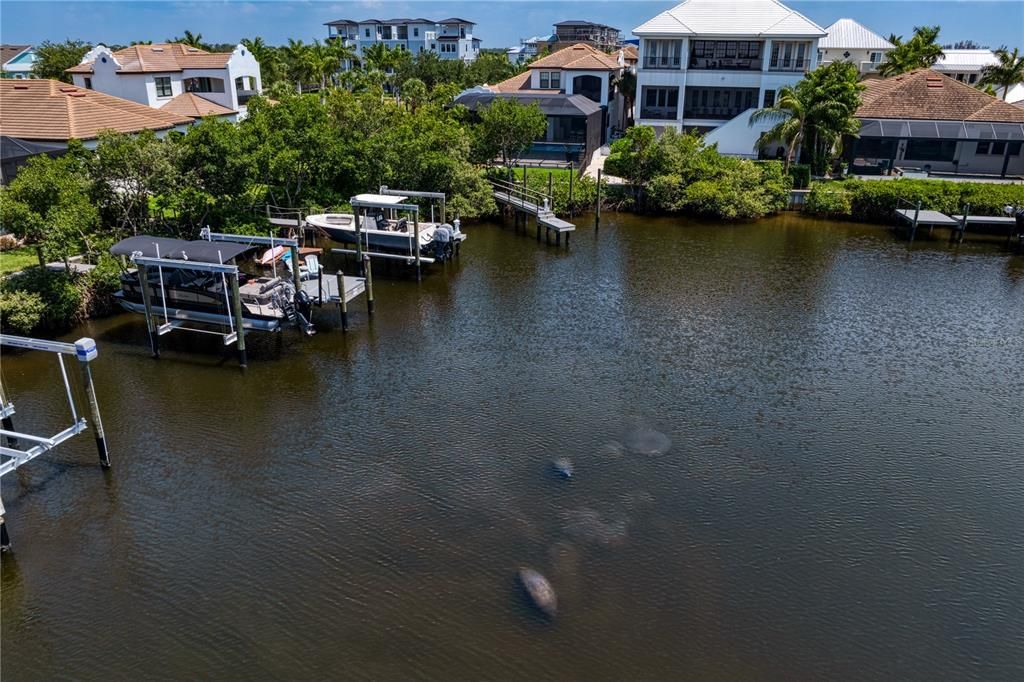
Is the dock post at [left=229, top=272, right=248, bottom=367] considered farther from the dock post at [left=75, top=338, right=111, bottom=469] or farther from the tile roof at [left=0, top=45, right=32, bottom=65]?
the tile roof at [left=0, top=45, right=32, bottom=65]

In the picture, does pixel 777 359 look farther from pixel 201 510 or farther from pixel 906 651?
pixel 201 510

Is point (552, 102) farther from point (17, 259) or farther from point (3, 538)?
point (3, 538)

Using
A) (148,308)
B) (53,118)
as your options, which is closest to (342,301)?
(148,308)

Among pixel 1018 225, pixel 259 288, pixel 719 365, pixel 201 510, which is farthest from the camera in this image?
pixel 1018 225

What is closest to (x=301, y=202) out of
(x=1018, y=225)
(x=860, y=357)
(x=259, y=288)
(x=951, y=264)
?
(x=259, y=288)

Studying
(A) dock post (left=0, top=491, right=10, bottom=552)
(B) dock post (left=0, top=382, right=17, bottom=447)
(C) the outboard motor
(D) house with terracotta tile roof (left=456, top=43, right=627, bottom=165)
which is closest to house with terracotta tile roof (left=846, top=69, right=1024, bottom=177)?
(D) house with terracotta tile roof (left=456, top=43, right=627, bottom=165)

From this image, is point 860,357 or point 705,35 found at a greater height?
point 705,35

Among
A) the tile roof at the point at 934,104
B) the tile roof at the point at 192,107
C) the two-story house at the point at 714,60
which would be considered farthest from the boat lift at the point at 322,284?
the tile roof at the point at 934,104
